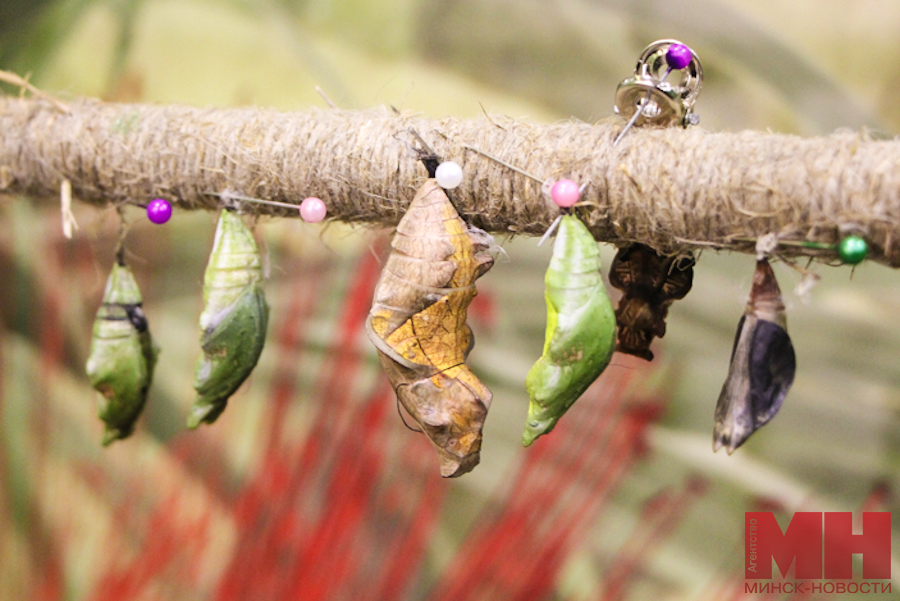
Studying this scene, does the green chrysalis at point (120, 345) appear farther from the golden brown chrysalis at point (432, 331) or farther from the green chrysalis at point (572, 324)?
the green chrysalis at point (572, 324)

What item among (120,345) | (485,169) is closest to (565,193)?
(485,169)

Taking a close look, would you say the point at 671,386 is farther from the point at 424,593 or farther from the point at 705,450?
the point at 424,593

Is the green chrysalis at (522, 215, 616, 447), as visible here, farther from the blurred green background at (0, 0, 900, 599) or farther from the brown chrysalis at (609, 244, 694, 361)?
the blurred green background at (0, 0, 900, 599)

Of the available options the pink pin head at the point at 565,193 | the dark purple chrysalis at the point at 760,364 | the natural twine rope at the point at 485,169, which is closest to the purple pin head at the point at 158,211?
the natural twine rope at the point at 485,169

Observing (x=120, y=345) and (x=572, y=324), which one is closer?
(x=572, y=324)

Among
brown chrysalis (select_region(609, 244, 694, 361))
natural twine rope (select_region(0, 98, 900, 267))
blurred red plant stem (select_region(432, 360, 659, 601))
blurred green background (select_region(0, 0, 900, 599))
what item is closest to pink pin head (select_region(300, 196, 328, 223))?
natural twine rope (select_region(0, 98, 900, 267))

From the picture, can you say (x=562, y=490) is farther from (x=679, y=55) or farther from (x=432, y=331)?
(x=679, y=55)

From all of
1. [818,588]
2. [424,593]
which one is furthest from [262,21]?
[818,588]
